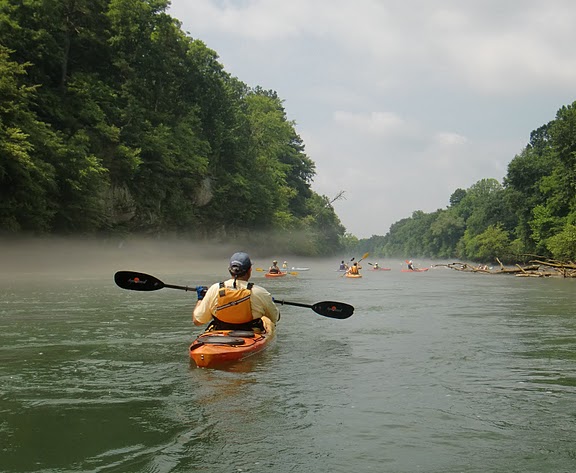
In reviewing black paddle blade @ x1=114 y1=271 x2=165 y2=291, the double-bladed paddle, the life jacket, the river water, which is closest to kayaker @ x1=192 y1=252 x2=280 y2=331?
the life jacket

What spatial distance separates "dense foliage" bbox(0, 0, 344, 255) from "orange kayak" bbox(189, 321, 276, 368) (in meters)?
19.3

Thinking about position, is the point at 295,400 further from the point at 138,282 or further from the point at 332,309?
the point at 138,282

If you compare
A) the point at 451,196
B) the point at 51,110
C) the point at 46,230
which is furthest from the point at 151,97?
the point at 451,196

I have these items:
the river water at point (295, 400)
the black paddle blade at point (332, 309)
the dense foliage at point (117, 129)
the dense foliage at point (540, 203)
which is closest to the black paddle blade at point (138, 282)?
the river water at point (295, 400)

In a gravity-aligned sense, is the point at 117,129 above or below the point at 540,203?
above

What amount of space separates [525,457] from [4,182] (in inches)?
1041

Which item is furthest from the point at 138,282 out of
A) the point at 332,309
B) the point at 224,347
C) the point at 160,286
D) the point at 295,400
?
the point at 295,400

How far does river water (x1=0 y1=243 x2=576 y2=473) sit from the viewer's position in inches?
159

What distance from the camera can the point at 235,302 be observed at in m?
7.55

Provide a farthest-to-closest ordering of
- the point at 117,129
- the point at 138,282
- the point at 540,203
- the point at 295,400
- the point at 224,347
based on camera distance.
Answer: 1. the point at 540,203
2. the point at 117,129
3. the point at 138,282
4. the point at 224,347
5. the point at 295,400

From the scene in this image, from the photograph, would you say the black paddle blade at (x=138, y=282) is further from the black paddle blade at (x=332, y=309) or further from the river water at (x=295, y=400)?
the black paddle blade at (x=332, y=309)

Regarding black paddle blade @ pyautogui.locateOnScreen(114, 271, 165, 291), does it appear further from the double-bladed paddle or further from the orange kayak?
the orange kayak

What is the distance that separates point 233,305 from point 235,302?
0.06 m

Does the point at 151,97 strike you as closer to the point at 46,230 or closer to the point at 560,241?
the point at 46,230
